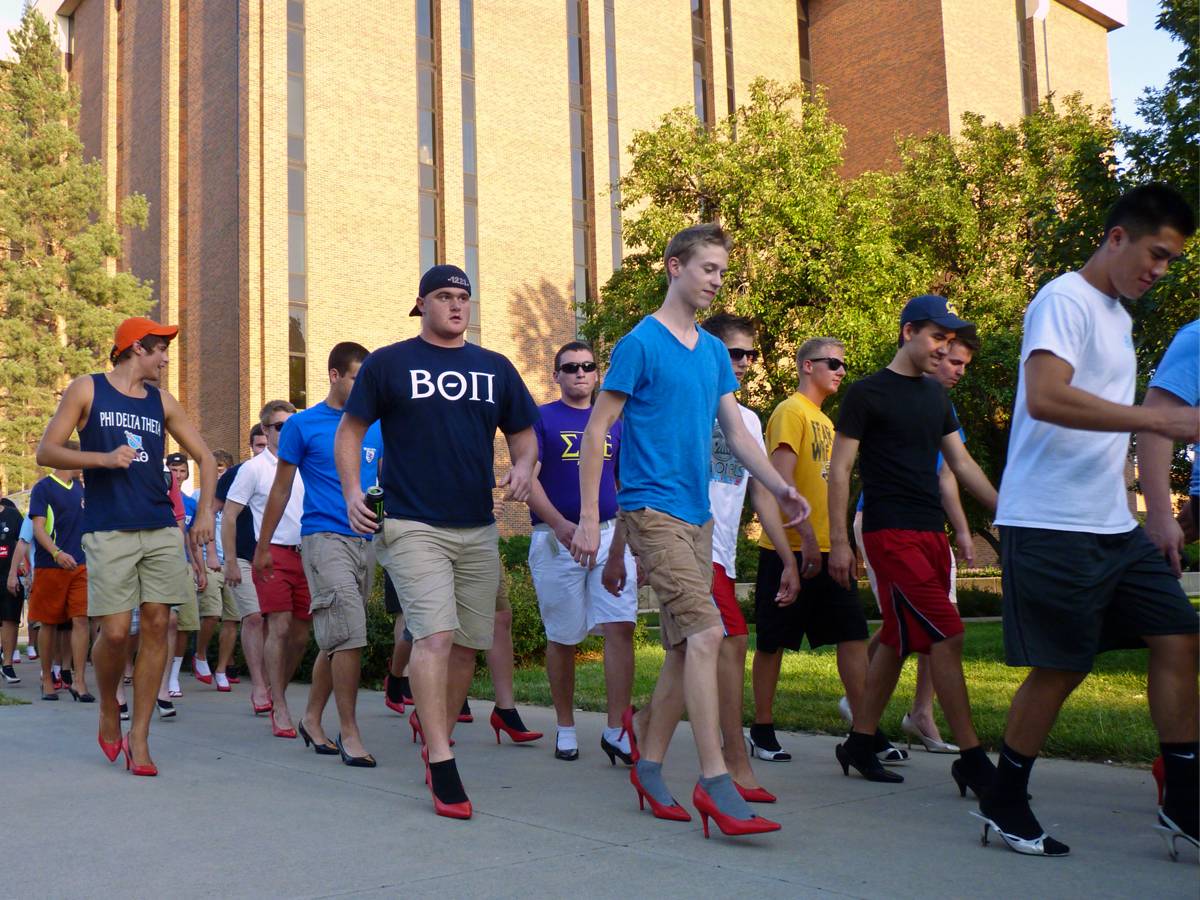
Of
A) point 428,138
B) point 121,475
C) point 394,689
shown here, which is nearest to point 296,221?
point 428,138

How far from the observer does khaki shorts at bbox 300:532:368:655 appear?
6.23 metres

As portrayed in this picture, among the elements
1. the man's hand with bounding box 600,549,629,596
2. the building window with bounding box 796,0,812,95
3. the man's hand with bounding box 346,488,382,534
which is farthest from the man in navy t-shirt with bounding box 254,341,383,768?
the building window with bounding box 796,0,812,95

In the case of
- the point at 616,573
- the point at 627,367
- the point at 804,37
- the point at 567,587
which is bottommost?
the point at 567,587

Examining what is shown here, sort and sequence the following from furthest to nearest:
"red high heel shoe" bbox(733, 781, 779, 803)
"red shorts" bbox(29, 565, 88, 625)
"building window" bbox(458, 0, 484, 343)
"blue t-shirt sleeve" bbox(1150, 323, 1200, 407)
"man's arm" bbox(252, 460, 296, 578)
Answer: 1. "building window" bbox(458, 0, 484, 343)
2. "red shorts" bbox(29, 565, 88, 625)
3. "man's arm" bbox(252, 460, 296, 578)
4. "red high heel shoe" bbox(733, 781, 779, 803)
5. "blue t-shirt sleeve" bbox(1150, 323, 1200, 407)

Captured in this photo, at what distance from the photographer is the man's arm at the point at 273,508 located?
21.2ft

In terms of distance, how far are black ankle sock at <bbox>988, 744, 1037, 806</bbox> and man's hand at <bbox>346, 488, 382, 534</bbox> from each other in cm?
250

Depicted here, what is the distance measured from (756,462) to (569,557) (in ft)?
6.69

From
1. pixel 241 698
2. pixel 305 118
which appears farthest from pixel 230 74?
pixel 241 698

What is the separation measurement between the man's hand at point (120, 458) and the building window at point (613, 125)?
30598 mm

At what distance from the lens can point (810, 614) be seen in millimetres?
5855

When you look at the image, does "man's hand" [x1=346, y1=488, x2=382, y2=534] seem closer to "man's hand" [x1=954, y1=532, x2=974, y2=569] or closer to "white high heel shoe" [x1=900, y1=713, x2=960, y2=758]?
"man's hand" [x1=954, y1=532, x2=974, y2=569]

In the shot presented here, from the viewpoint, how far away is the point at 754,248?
2444 cm

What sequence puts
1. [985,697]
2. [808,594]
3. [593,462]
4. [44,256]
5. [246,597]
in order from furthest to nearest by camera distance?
[44,256], [246,597], [985,697], [808,594], [593,462]

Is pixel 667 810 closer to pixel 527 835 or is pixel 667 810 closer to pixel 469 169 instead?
pixel 527 835
